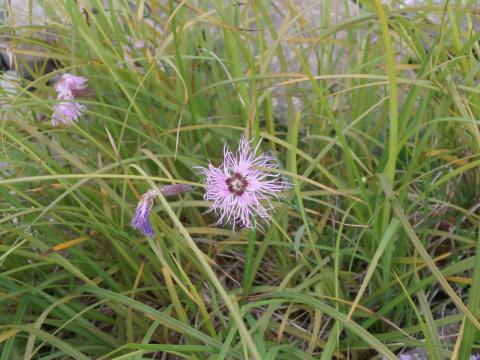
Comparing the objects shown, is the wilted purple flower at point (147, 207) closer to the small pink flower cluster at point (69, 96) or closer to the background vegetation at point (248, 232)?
the background vegetation at point (248, 232)

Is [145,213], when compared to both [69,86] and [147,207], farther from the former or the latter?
[69,86]

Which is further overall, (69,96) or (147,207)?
(69,96)

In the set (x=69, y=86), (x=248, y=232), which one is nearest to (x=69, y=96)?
(x=69, y=86)

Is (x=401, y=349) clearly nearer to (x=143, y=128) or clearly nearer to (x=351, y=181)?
(x=351, y=181)

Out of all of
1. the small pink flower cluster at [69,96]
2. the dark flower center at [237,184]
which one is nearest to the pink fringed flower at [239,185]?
the dark flower center at [237,184]

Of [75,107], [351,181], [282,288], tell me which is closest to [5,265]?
[75,107]

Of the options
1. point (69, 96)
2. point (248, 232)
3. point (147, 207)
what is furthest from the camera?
point (69, 96)
